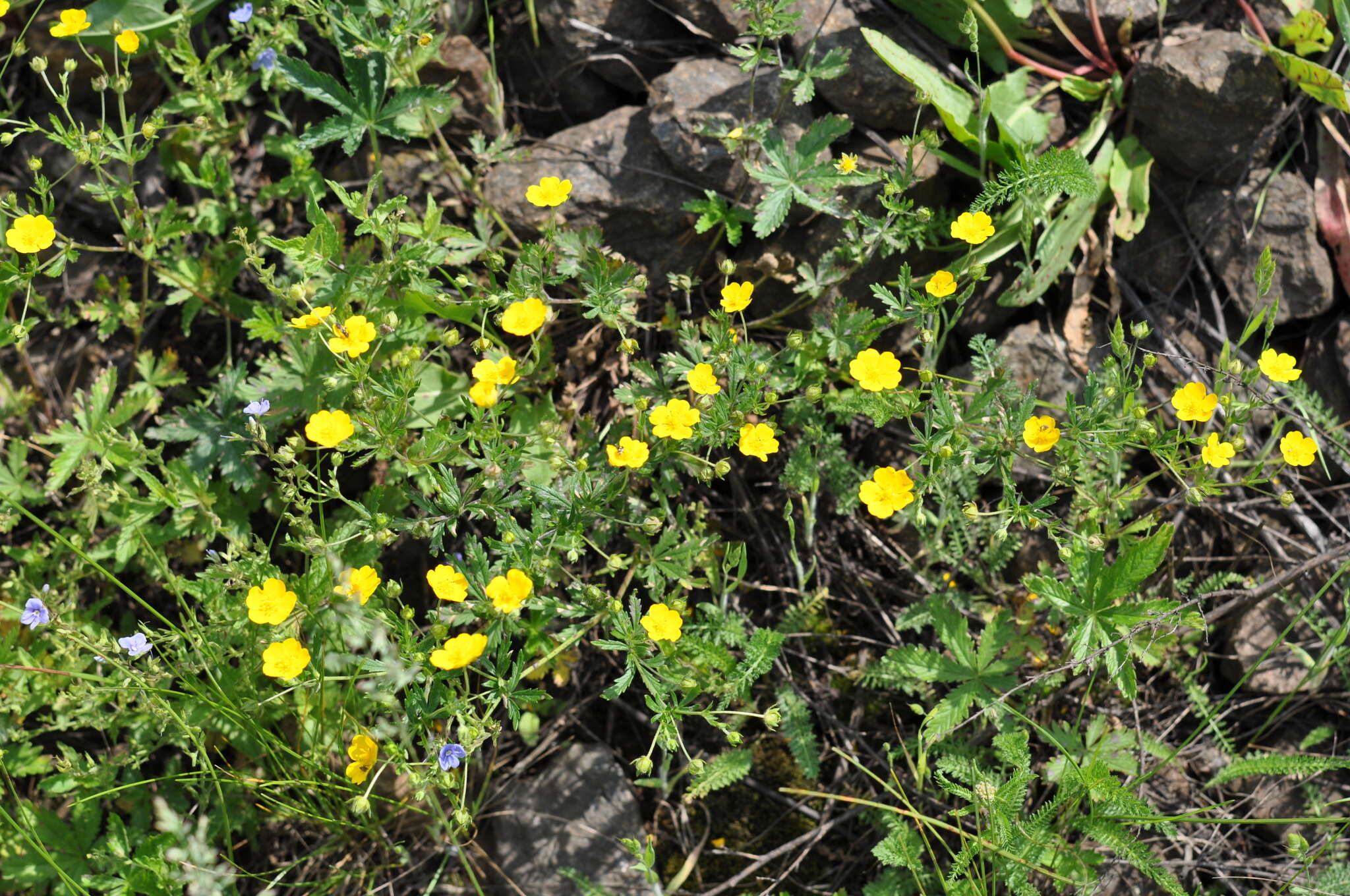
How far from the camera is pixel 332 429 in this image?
2803 millimetres

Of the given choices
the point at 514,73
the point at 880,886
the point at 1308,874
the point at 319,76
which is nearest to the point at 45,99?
the point at 319,76

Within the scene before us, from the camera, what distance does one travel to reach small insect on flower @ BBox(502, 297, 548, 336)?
3.06 m

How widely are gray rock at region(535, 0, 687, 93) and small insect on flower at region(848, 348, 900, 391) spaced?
67.9 inches

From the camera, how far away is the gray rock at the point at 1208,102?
138 inches

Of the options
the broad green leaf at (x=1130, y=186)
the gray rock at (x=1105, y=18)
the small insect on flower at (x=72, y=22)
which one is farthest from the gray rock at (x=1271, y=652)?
the small insect on flower at (x=72, y=22)

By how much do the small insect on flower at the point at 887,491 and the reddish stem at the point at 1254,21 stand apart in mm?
2057

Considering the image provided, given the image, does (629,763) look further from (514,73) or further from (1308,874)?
(514,73)

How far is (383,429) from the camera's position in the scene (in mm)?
2865

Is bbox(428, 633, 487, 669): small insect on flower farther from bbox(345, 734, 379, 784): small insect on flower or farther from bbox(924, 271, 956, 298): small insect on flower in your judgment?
bbox(924, 271, 956, 298): small insect on flower

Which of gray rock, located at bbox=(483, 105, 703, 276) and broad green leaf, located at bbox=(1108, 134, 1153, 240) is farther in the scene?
gray rock, located at bbox=(483, 105, 703, 276)

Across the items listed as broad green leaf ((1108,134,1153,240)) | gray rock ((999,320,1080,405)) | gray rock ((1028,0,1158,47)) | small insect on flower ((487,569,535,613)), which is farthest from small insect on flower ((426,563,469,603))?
gray rock ((1028,0,1158,47))

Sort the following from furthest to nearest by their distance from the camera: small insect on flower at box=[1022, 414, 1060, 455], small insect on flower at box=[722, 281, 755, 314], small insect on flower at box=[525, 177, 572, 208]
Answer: small insect on flower at box=[525, 177, 572, 208]
small insect on flower at box=[722, 281, 755, 314]
small insect on flower at box=[1022, 414, 1060, 455]

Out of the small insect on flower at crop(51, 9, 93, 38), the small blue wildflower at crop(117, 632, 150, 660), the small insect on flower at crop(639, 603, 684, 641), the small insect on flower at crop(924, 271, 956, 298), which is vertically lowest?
the small blue wildflower at crop(117, 632, 150, 660)

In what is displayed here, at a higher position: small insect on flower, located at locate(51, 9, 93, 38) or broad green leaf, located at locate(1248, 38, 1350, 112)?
small insect on flower, located at locate(51, 9, 93, 38)
